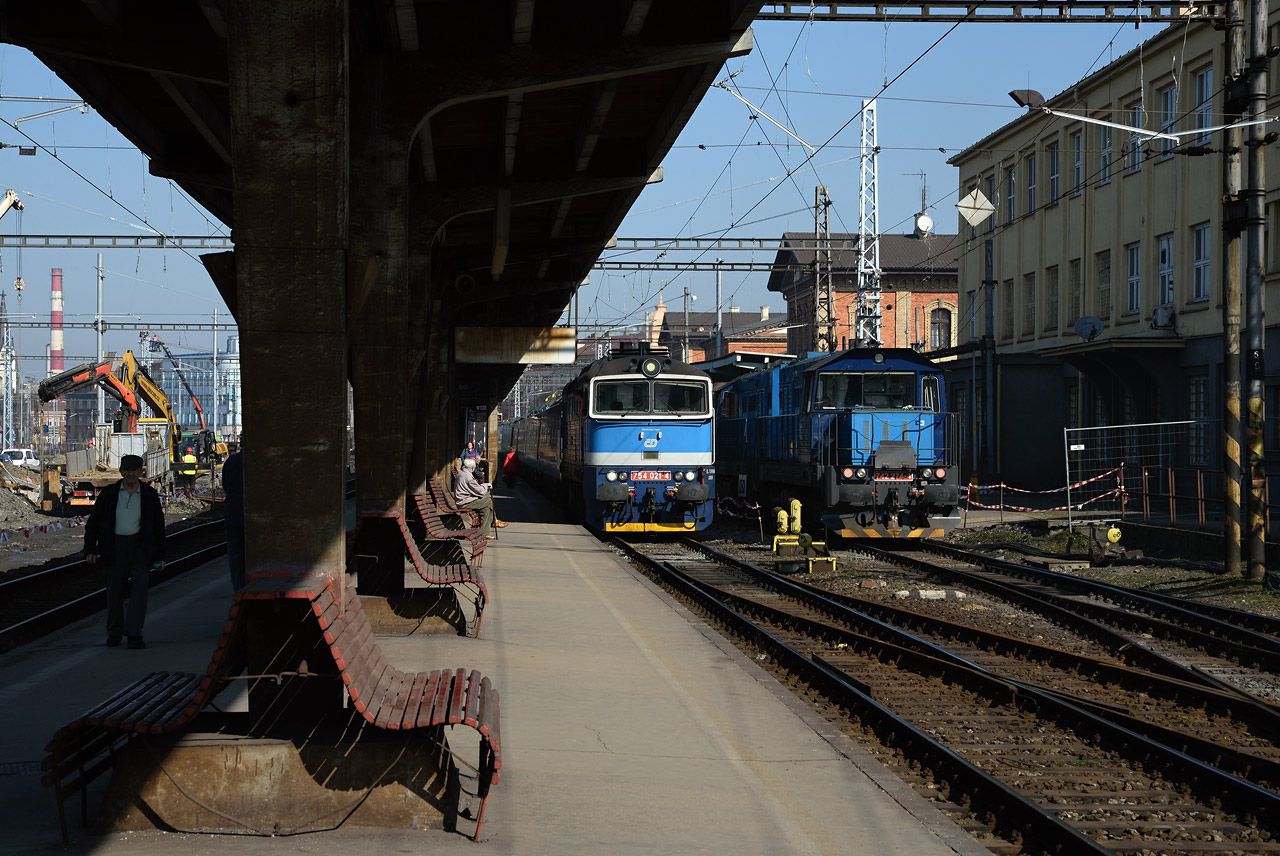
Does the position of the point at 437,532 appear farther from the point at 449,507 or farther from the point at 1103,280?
the point at 1103,280

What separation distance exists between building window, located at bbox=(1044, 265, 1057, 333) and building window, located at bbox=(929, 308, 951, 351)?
27.7 meters

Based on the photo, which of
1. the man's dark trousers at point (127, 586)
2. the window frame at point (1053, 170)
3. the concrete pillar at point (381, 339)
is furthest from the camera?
the window frame at point (1053, 170)

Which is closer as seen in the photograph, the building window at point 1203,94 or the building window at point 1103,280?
the building window at point 1203,94

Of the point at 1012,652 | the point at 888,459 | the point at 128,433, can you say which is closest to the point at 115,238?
the point at 128,433

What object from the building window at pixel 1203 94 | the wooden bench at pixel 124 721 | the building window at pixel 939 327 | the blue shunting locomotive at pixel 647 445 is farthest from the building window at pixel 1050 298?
the wooden bench at pixel 124 721

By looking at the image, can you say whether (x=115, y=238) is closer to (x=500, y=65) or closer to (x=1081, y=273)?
(x=1081, y=273)

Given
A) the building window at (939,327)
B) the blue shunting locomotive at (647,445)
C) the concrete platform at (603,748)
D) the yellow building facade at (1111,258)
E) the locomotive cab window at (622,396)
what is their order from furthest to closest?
the building window at (939,327) < the yellow building facade at (1111,258) < the locomotive cab window at (622,396) < the blue shunting locomotive at (647,445) < the concrete platform at (603,748)

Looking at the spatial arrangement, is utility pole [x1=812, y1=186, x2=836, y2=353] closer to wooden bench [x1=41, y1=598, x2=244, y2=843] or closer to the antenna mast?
the antenna mast

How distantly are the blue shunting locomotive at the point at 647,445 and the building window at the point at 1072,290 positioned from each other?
17517 millimetres

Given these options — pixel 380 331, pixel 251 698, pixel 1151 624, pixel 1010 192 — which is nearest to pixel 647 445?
pixel 380 331

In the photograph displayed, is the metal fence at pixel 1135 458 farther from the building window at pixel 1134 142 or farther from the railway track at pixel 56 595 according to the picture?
the railway track at pixel 56 595

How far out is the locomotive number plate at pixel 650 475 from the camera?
25156 millimetres

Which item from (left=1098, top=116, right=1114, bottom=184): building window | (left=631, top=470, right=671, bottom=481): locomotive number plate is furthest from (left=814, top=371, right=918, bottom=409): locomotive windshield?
(left=1098, top=116, right=1114, bottom=184): building window

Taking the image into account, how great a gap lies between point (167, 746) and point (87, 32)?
750 centimetres
